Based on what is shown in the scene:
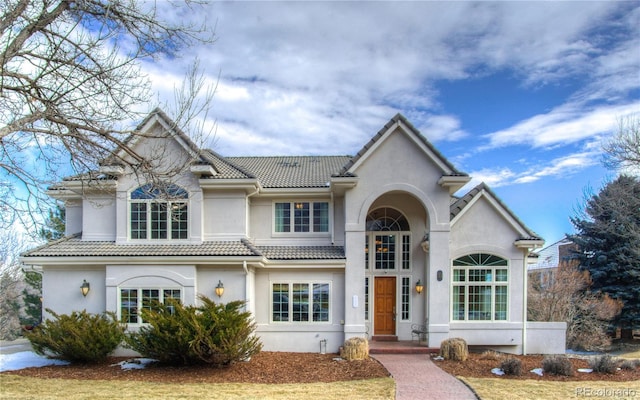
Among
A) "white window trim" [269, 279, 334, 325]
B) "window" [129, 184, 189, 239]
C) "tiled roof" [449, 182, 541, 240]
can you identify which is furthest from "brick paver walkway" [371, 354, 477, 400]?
"window" [129, 184, 189, 239]

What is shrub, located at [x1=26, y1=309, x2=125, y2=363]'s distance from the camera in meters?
12.7

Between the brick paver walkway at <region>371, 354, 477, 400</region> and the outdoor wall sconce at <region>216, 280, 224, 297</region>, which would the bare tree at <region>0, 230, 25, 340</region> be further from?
the brick paver walkway at <region>371, 354, 477, 400</region>

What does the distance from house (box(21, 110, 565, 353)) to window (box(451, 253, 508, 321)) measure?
0.04m

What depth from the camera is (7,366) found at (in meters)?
13.1

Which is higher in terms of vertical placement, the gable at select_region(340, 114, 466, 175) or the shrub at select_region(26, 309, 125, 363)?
the gable at select_region(340, 114, 466, 175)

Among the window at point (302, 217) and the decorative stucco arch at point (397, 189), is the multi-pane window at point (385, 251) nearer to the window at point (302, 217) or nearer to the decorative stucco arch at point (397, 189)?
the decorative stucco arch at point (397, 189)

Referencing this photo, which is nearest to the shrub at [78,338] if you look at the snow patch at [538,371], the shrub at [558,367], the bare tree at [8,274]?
the snow patch at [538,371]

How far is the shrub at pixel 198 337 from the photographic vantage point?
11.7 m

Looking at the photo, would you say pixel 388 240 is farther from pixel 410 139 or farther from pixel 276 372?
pixel 276 372

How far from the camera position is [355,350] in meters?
13.9

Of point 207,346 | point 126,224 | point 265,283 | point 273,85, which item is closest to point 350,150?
point 273,85

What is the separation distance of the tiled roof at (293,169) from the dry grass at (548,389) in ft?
27.9

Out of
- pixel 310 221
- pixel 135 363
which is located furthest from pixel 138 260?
pixel 310 221

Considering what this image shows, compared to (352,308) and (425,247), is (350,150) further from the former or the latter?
(352,308)
